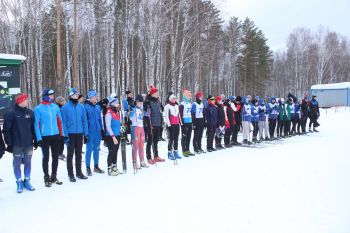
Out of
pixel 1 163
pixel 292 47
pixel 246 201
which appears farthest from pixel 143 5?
pixel 292 47

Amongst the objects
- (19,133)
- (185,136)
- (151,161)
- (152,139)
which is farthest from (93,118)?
(185,136)

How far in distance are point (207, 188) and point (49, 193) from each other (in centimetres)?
292

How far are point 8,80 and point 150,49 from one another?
747 cm

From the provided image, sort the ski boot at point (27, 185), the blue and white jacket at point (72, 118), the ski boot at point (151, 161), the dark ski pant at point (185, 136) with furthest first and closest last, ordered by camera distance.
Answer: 1. the dark ski pant at point (185, 136)
2. the ski boot at point (151, 161)
3. the blue and white jacket at point (72, 118)
4. the ski boot at point (27, 185)

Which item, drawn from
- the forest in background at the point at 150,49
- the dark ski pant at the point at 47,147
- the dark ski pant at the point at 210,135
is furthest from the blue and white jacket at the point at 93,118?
the forest in background at the point at 150,49

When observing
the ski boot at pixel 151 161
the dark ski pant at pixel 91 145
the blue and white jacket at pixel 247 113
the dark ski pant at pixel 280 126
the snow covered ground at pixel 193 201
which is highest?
the blue and white jacket at pixel 247 113

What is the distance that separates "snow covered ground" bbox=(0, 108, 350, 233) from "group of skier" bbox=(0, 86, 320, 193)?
1.78 ft

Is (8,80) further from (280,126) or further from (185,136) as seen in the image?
(280,126)

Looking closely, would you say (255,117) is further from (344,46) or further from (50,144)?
(344,46)

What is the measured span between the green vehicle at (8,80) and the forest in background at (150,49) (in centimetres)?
213

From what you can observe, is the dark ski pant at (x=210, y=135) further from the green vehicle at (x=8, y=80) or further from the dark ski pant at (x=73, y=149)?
the green vehicle at (x=8, y=80)

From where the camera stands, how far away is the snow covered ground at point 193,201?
4283 mm

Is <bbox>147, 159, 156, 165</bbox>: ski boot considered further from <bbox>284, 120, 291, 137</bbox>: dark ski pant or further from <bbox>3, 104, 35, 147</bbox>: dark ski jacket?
<bbox>284, 120, 291, 137</bbox>: dark ski pant

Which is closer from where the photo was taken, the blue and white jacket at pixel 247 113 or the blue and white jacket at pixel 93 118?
the blue and white jacket at pixel 93 118
